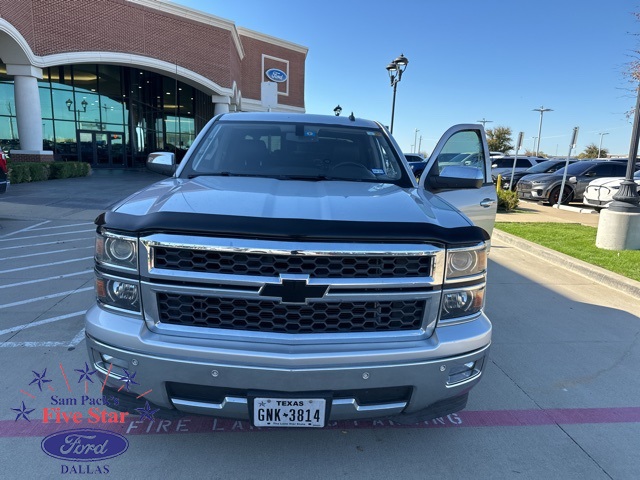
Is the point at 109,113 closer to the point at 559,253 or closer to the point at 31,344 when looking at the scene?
the point at 31,344

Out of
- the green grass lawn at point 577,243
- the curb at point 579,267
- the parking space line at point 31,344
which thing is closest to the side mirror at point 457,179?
the parking space line at point 31,344

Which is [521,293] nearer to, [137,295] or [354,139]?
[354,139]

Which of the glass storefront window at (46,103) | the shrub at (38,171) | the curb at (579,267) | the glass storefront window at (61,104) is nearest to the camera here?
the curb at (579,267)

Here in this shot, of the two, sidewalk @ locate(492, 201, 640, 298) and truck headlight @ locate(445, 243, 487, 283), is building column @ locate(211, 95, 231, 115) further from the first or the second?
truck headlight @ locate(445, 243, 487, 283)

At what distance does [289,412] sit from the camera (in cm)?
204

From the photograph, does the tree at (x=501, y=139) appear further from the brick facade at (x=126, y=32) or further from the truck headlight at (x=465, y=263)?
the truck headlight at (x=465, y=263)

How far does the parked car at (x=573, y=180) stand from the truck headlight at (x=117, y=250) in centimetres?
1614

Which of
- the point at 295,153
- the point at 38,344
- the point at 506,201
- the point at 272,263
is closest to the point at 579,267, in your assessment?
the point at 295,153

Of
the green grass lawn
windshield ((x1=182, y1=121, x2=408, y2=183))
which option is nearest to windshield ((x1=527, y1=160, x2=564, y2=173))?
the green grass lawn

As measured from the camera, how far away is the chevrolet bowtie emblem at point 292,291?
2016 millimetres

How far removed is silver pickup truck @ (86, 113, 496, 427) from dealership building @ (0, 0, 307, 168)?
1188cm


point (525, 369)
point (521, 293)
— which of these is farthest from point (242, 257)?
point (521, 293)

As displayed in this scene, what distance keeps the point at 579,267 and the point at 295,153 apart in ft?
17.7

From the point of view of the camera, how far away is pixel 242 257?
6.69 feet
